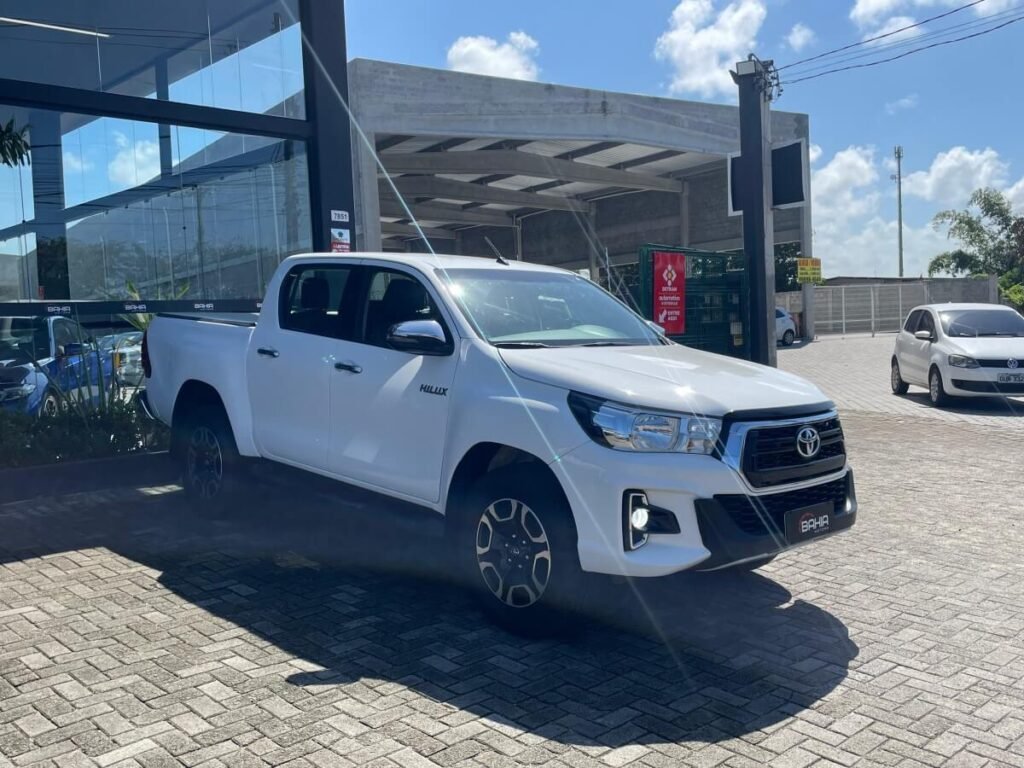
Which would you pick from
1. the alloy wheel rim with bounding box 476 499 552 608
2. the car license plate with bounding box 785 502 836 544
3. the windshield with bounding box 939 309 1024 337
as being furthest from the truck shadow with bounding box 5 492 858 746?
the windshield with bounding box 939 309 1024 337

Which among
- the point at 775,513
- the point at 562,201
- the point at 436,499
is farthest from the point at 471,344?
the point at 562,201

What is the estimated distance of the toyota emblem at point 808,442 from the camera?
462 centimetres

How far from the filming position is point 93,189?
1114 cm

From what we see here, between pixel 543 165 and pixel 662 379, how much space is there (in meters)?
25.6

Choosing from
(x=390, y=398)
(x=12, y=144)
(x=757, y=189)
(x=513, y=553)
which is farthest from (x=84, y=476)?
(x=757, y=189)

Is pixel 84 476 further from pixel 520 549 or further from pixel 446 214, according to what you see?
pixel 446 214

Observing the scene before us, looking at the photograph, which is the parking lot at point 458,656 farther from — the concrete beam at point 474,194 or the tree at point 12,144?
the concrete beam at point 474,194

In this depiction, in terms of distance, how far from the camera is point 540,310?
5598 mm

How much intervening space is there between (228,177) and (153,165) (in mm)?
943

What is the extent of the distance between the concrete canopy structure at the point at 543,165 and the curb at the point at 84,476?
1227 cm

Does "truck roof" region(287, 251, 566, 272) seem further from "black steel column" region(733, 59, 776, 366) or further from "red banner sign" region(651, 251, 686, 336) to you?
"black steel column" region(733, 59, 776, 366)

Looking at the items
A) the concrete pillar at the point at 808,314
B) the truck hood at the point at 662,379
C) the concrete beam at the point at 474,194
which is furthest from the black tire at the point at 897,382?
the concrete pillar at the point at 808,314

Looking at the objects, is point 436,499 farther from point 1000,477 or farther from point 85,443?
point 1000,477

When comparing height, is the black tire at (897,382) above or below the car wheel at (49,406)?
below
